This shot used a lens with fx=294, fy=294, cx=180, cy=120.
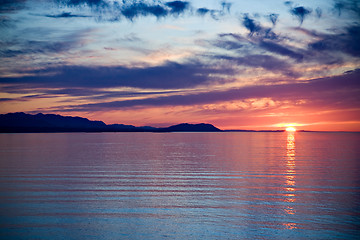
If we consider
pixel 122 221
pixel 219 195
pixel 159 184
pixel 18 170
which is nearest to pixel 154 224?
pixel 122 221

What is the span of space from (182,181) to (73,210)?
1165cm

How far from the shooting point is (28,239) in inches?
525

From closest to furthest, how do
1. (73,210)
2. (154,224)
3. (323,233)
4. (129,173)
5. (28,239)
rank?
1. (28,239)
2. (323,233)
3. (154,224)
4. (73,210)
5. (129,173)

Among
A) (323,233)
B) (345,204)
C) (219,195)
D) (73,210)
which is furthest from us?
(219,195)

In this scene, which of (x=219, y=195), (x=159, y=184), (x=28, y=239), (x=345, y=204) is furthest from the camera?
(x=159, y=184)

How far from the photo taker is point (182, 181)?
2717 centimetres

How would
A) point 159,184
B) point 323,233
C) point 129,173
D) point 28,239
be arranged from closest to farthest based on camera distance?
point 28,239 → point 323,233 → point 159,184 → point 129,173

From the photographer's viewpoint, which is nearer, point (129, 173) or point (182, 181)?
point (182, 181)

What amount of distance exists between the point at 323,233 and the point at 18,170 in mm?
31074

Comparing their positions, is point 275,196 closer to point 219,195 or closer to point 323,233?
point 219,195

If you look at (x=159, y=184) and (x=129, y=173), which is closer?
(x=159, y=184)

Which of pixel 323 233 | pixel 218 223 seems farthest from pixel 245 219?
pixel 323 233

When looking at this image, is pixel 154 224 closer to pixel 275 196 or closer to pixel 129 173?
pixel 275 196

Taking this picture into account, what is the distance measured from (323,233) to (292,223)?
1.66 metres
